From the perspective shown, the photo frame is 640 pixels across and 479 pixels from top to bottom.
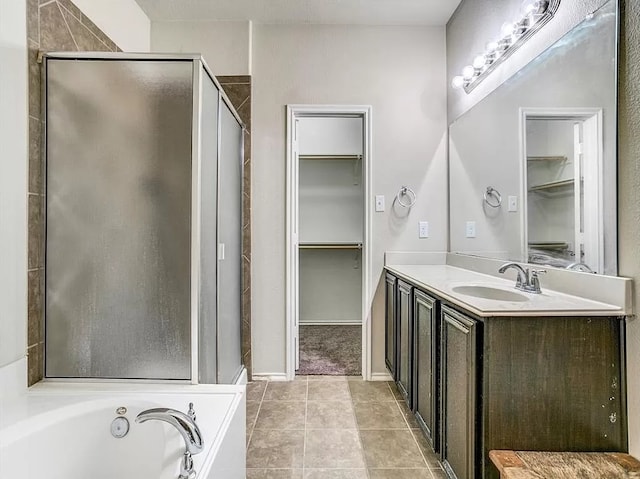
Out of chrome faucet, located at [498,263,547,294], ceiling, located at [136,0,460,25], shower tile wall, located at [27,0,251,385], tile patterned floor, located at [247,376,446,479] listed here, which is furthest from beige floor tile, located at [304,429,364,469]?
ceiling, located at [136,0,460,25]

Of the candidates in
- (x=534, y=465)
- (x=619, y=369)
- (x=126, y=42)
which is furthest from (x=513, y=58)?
(x=126, y=42)

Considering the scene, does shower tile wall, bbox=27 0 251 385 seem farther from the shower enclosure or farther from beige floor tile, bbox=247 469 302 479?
beige floor tile, bbox=247 469 302 479

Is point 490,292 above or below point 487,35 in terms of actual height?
below

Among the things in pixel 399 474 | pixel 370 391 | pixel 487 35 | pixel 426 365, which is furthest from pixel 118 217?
pixel 487 35

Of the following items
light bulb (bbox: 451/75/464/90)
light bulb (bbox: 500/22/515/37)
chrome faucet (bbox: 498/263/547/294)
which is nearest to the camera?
chrome faucet (bbox: 498/263/547/294)

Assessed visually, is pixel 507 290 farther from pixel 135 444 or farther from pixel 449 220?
pixel 135 444

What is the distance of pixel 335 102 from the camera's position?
110 inches

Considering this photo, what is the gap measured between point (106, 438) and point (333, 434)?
1.18 meters

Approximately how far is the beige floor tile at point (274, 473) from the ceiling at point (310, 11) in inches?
112

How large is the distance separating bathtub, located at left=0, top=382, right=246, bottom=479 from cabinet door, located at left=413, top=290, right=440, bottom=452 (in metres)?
0.88

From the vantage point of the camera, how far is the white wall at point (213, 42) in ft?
9.01

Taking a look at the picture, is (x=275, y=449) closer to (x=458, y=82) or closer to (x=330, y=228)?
(x=458, y=82)

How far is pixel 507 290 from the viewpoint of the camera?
1741 millimetres

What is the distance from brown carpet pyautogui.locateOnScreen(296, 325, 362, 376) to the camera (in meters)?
2.98
